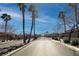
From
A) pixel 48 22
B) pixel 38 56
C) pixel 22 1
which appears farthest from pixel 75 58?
pixel 22 1

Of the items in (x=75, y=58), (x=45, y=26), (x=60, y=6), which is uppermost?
(x=60, y=6)

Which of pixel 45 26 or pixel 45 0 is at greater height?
pixel 45 0

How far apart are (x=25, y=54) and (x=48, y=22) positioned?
193 cm

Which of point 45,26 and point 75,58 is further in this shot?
point 45,26

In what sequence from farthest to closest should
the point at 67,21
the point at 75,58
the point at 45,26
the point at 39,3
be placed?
the point at 67,21, the point at 45,26, the point at 39,3, the point at 75,58

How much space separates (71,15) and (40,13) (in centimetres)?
150

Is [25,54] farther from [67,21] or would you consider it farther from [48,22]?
[67,21]

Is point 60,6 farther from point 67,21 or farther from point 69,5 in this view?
point 67,21

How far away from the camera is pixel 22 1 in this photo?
1250cm

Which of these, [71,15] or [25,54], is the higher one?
[71,15]

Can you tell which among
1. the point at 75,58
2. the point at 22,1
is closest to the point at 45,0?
the point at 22,1

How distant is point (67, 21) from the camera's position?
14.6 m

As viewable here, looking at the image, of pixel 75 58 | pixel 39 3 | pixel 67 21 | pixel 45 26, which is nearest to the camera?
pixel 75 58

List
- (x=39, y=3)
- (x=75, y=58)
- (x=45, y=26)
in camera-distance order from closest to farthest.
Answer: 1. (x=75, y=58)
2. (x=39, y=3)
3. (x=45, y=26)
